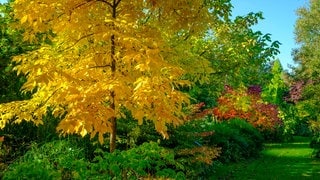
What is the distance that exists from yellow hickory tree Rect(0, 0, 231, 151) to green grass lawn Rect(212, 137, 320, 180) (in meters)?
7.02

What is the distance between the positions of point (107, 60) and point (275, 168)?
1089 centimetres

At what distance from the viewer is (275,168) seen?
15.0 m

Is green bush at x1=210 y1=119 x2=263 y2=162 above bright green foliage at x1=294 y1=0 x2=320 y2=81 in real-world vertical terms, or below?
below

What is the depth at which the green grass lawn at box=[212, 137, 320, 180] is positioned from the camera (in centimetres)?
1311

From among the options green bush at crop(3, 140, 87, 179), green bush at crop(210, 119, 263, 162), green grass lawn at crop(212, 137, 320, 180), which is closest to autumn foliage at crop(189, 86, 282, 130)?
green bush at crop(210, 119, 263, 162)

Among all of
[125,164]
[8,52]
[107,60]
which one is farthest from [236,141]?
[107,60]

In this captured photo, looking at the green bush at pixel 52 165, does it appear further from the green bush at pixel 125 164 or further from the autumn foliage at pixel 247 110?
the autumn foliage at pixel 247 110

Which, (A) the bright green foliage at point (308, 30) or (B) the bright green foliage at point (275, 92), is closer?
(A) the bright green foliage at point (308, 30)

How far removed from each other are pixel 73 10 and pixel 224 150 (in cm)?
1159

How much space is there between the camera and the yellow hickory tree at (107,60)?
4793mm

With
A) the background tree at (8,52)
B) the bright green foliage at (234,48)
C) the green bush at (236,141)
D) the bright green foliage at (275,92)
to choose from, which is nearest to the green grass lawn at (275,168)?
the green bush at (236,141)

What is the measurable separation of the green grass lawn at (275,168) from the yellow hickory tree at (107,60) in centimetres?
702

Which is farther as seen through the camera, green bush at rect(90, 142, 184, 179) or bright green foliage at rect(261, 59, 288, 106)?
bright green foliage at rect(261, 59, 288, 106)

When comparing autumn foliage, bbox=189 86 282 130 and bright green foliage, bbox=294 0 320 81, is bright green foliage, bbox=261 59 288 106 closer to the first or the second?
bright green foliage, bbox=294 0 320 81
